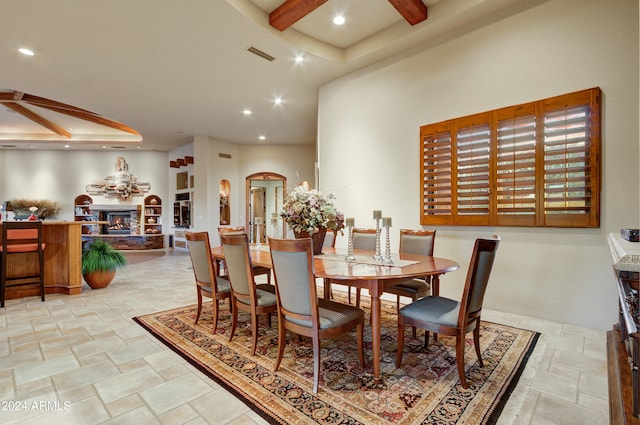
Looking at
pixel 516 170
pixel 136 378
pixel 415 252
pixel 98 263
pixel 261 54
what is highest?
pixel 261 54

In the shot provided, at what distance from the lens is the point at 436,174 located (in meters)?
3.83

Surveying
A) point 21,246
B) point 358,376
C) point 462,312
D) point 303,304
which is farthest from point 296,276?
point 21,246

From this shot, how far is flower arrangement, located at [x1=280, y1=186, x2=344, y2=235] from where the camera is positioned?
2795 millimetres

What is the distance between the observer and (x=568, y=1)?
300 cm

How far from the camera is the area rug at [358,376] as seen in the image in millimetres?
1733

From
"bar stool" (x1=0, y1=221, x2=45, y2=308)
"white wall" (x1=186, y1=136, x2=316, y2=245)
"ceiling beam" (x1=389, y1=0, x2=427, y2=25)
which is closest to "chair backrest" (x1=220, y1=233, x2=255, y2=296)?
"ceiling beam" (x1=389, y1=0, x2=427, y2=25)

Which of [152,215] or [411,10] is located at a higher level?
[411,10]

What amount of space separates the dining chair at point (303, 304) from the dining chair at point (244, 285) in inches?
13.5

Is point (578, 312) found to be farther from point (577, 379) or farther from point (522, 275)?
point (577, 379)

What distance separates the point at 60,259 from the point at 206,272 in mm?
2970

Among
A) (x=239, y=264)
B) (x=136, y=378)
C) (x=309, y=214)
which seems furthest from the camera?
(x=309, y=214)

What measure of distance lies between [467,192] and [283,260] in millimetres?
2537

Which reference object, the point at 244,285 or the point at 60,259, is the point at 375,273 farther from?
the point at 60,259

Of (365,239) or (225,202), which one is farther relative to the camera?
(225,202)
